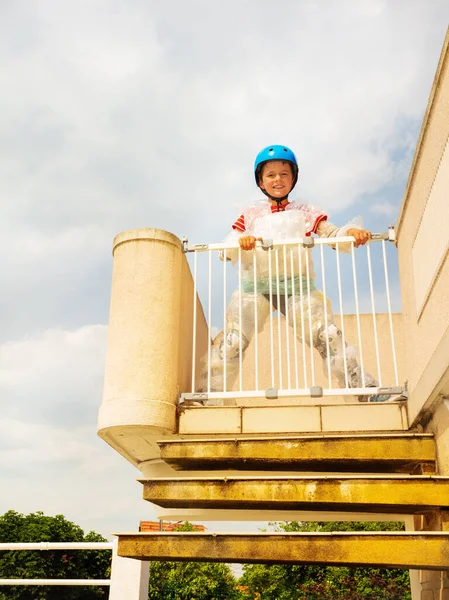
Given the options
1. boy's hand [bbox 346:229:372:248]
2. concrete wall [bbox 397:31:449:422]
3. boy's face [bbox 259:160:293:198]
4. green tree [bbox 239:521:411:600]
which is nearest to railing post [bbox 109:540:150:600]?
concrete wall [bbox 397:31:449:422]

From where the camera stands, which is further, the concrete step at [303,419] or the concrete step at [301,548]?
the concrete step at [303,419]

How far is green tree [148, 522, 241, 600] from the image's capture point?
1851 cm

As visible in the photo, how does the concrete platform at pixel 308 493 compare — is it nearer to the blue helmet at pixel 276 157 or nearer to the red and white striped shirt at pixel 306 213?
the red and white striped shirt at pixel 306 213

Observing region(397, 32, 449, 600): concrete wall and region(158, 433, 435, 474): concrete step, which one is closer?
region(397, 32, 449, 600): concrete wall

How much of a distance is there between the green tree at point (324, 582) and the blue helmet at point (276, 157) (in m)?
17.2

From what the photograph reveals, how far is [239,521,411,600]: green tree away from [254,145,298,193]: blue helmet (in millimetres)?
17240

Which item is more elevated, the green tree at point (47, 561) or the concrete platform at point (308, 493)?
the green tree at point (47, 561)

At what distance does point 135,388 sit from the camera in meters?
3.75

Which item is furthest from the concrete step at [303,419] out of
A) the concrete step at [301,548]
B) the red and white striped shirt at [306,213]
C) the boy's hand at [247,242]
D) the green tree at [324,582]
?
the green tree at [324,582]

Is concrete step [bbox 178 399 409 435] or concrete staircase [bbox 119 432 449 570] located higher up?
concrete step [bbox 178 399 409 435]

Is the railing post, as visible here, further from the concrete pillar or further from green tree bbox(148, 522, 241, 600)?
green tree bbox(148, 522, 241, 600)

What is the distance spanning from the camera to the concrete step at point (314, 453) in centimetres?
324

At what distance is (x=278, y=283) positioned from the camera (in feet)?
14.4

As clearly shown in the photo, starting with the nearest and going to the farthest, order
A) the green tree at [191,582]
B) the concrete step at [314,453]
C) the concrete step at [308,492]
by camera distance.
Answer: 1. the concrete step at [308,492]
2. the concrete step at [314,453]
3. the green tree at [191,582]
